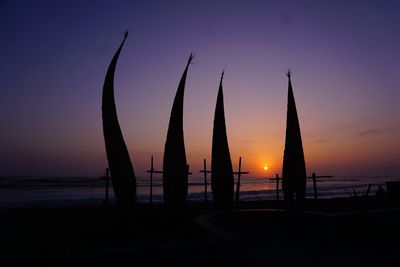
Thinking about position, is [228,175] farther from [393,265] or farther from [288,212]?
[393,265]

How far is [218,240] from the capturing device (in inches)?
190

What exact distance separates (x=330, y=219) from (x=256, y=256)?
1.99 meters

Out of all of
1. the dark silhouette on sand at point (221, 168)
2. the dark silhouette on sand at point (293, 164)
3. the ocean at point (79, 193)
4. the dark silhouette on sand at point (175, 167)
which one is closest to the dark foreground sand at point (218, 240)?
the dark silhouette on sand at point (175, 167)

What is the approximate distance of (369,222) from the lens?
25.1ft

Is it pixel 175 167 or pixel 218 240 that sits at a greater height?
pixel 175 167

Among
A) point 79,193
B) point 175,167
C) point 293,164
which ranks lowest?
point 79,193

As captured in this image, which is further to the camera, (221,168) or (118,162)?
(221,168)

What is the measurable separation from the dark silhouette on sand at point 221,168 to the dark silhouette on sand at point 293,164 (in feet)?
6.61

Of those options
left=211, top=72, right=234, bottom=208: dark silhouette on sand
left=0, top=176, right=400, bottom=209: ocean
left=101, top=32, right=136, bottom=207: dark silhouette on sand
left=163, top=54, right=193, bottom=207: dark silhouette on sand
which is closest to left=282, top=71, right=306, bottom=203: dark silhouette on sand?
left=211, top=72, right=234, bottom=208: dark silhouette on sand

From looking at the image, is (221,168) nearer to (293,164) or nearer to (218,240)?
(293,164)

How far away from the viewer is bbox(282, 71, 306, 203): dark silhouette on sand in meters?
13.2

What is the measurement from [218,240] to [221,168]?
787 cm

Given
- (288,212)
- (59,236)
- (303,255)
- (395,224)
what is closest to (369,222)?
(395,224)

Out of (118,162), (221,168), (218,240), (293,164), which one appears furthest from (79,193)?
(218,240)
